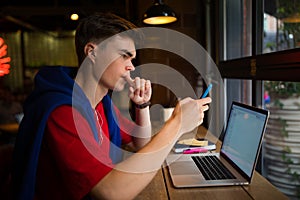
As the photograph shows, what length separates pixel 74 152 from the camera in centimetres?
86

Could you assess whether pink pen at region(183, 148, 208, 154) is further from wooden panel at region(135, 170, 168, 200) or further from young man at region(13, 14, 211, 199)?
young man at region(13, 14, 211, 199)

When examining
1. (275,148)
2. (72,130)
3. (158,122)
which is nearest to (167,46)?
(158,122)

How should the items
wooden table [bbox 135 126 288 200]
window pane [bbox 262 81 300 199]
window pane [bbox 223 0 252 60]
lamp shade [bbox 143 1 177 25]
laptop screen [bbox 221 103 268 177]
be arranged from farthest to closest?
lamp shade [bbox 143 1 177 25], window pane [bbox 223 0 252 60], window pane [bbox 262 81 300 199], laptop screen [bbox 221 103 268 177], wooden table [bbox 135 126 288 200]

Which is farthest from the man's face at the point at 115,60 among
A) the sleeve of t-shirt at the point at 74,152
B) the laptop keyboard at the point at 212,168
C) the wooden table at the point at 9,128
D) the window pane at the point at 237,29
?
the wooden table at the point at 9,128

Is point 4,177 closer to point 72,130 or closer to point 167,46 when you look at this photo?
point 72,130

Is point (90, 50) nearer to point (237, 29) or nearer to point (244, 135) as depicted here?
point (244, 135)

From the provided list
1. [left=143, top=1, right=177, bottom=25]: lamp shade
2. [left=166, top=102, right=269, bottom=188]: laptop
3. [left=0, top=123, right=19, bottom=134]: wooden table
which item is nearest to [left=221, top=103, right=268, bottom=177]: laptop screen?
[left=166, top=102, right=269, bottom=188]: laptop

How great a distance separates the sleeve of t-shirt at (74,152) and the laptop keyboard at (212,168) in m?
0.52

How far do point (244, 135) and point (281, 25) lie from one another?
60cm

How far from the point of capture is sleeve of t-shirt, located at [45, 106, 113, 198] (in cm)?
85

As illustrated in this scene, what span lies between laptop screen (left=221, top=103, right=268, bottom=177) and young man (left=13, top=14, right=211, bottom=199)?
280 mm

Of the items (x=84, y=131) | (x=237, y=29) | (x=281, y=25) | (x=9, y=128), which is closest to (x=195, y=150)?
(x=281, y=25)

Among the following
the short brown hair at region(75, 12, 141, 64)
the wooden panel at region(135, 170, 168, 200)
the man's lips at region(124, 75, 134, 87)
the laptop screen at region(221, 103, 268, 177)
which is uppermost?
the short brown hair at region(75, 12, 141, 64)

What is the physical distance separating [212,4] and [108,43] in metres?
1.99
